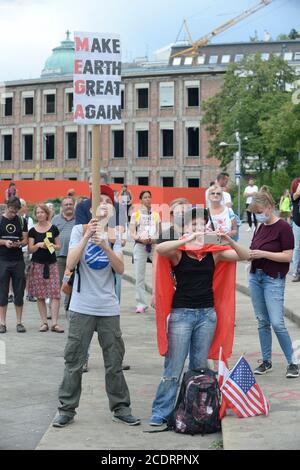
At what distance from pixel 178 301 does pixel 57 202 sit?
30766 millimetres

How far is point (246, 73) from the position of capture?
6844cm

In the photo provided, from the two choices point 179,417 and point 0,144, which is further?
point 0,144

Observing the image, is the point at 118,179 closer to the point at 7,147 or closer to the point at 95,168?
the point at 7,147

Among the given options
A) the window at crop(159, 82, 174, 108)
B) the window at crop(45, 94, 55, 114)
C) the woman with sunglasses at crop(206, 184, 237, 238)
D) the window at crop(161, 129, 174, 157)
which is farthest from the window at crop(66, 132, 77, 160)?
the woman with sunglasses at crop(206, 184, 237, 238)

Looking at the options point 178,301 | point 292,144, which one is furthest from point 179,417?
point 292,144

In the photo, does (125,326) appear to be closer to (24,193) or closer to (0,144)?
(24,193)

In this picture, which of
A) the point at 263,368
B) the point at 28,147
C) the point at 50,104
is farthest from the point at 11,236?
the point at 28,147

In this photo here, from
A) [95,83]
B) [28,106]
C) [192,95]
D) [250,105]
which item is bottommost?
[95,83]

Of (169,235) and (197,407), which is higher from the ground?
(169,235)

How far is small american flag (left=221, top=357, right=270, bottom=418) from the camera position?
25.1ft

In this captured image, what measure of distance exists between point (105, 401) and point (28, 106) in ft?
222

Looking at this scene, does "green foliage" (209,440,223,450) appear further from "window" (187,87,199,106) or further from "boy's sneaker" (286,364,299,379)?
"window" (187,87,199,106)

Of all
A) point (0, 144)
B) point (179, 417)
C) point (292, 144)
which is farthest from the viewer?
point (0, 144)

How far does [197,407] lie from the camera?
24.5 ft
